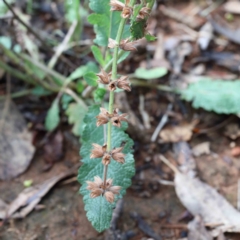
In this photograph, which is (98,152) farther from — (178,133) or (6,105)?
(6,105)

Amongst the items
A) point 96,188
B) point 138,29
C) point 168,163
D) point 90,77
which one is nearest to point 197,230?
point 168,163

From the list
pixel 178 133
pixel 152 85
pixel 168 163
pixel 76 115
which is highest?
pixel 152 85

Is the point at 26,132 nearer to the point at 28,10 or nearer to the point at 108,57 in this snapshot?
the point at 108,57

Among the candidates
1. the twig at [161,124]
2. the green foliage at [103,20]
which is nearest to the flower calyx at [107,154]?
the green foliage at [103,20]

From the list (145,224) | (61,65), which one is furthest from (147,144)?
(61,65)

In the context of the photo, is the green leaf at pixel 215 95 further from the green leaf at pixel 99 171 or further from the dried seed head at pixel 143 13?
the dried seed head at pixel 143 13

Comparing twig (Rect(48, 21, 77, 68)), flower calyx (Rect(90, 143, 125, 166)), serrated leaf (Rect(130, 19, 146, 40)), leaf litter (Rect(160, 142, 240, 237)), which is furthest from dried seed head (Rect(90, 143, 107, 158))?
twig (Rect(48, 21, 77, 68))
